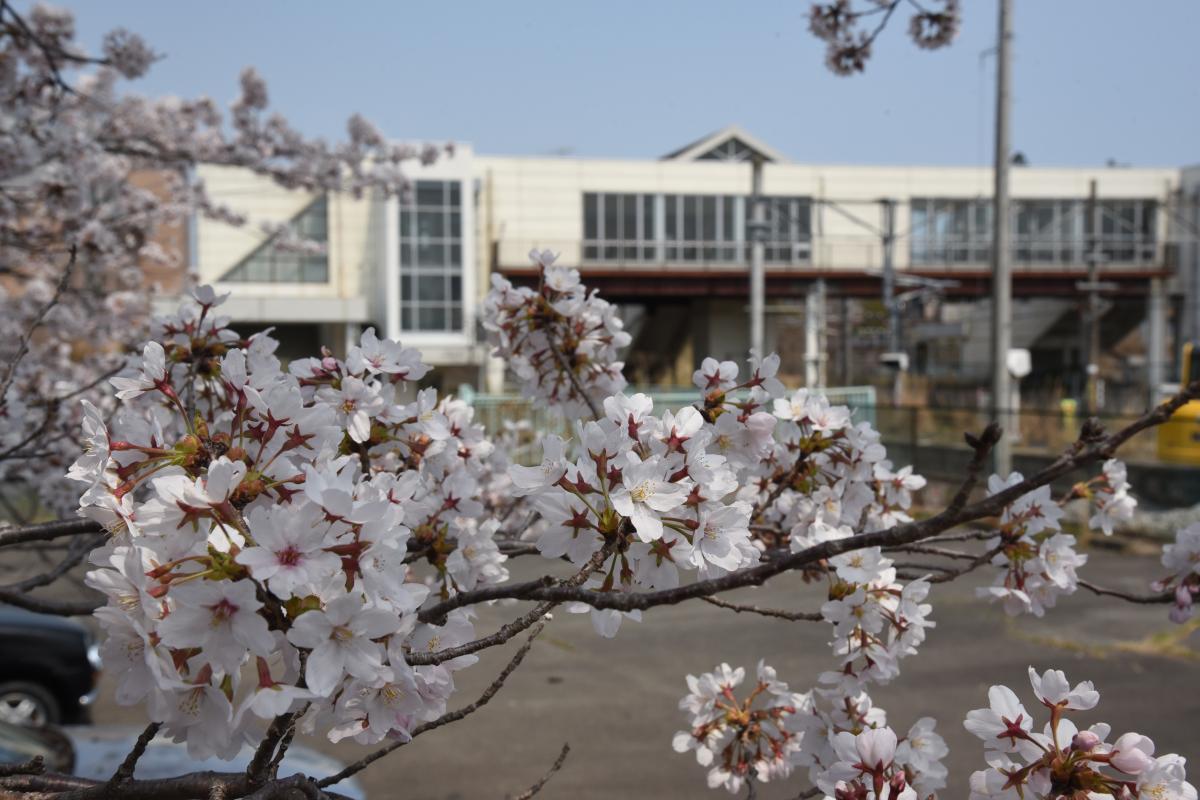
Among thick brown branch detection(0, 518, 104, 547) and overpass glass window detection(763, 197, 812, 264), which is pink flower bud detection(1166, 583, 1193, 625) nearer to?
thick brown branch detection(0, 518, 104, 547)

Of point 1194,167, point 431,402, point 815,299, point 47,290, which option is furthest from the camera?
point 1194,167

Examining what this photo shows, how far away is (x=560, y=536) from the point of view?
1.35 meters

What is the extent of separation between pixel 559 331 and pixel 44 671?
5.65m

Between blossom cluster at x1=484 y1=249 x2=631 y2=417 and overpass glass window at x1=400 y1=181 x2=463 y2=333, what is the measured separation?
30815mm

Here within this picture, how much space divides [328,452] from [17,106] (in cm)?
523

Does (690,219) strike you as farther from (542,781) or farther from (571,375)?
(542,781)

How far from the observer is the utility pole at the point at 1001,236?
12.6 m

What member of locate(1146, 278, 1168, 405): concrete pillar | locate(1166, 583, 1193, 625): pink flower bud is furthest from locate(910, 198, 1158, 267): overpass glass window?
locate(1166, 583, 1193, 625): pink flower bud

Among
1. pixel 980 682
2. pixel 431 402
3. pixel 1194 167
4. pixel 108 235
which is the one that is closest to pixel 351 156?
pixel 108 235

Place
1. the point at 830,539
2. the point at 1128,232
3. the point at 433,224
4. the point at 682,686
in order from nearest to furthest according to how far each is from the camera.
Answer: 1. the point at 830,539
2. the point at 682,686
3. the point at 433,224
4. the point at 1128,232

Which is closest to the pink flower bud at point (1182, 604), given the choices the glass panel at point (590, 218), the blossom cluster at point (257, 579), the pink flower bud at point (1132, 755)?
the pink flower bud at point (1132, 755)

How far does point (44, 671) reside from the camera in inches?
261

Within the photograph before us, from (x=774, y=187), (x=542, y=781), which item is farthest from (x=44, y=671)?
(x=774, y=187)

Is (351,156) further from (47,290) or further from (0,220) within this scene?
(0,220)
